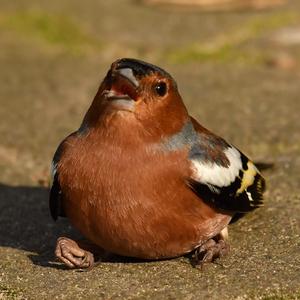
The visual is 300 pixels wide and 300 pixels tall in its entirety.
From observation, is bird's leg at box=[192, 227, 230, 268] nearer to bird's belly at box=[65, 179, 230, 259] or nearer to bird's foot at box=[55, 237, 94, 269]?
bird's belly at box=[65, 179, 230, 259]

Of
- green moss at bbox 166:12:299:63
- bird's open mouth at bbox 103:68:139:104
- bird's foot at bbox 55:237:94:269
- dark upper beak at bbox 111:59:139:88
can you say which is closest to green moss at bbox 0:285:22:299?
bird's foot at bbox 55:237:94:269

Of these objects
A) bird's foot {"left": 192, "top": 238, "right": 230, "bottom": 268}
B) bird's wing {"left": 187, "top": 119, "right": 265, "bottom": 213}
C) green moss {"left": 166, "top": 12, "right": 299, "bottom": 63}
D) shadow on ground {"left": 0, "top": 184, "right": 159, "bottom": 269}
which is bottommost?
shadow on ground {"left": 0, "top": 184, "right": 159, "bottom": 269}

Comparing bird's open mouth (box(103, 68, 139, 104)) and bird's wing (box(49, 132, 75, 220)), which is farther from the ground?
bird's open mouth (box(103, 68, 139, 104))

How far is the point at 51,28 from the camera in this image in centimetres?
923

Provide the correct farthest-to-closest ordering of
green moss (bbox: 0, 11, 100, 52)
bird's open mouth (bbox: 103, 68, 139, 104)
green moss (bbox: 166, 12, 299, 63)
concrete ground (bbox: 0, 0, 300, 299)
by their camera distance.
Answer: green moss (bbox: 0, 11, 100, 52) → green moss (bbox: 166, 12, 299, 63) → concrete ground (bbox: 0, 0, 300, 299) → bird's open mouth (bbox: 103, 68, 139, 104)

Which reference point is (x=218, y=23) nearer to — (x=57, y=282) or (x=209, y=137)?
(x=209, y=137)

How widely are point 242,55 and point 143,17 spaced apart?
1730 millimetres

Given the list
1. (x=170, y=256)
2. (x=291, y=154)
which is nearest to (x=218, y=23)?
(x=291, y=154)

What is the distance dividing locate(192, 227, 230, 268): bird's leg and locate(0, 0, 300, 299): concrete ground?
1.8 inches

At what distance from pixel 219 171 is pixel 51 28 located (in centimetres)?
533

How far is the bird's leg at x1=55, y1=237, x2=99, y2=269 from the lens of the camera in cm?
423

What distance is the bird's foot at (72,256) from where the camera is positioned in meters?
4.23

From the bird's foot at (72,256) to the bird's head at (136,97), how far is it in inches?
25.1

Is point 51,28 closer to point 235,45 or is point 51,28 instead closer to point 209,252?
point 235,45
